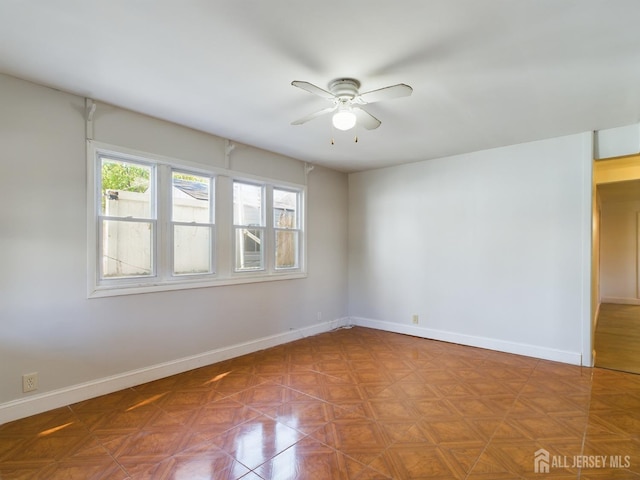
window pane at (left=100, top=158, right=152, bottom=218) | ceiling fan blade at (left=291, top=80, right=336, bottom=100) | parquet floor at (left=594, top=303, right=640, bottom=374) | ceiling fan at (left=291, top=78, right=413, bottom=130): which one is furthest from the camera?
parquet floor at (left=594, top=303, right=640, bottom=374)

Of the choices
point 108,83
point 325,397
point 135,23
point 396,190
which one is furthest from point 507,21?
point 396,190

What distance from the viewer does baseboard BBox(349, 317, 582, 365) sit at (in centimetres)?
384

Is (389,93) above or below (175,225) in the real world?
above

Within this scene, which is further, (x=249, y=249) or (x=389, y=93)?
(x=249, y=249)

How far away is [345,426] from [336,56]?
2595 millimetres

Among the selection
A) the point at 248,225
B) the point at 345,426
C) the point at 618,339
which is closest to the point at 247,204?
the point at 248,225

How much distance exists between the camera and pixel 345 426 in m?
2.48

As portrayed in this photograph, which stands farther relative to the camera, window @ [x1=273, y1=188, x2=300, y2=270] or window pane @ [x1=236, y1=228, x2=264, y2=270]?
window @ [x1=273, y1=188, x2=300, y2=270]

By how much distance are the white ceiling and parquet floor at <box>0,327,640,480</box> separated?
8.38 feet

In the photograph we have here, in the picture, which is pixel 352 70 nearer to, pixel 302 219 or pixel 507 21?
pixel 507 21

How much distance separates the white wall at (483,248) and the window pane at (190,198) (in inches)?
103

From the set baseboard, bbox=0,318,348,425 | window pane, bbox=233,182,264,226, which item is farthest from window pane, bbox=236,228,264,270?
baseboard, bbox=0,318,348,425

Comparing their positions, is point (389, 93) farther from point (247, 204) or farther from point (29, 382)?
point (29, 382)

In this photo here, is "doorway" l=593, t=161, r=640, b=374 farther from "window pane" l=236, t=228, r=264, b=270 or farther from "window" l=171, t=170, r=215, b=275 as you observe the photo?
"window" l=171, t=170, r=215, b=275
